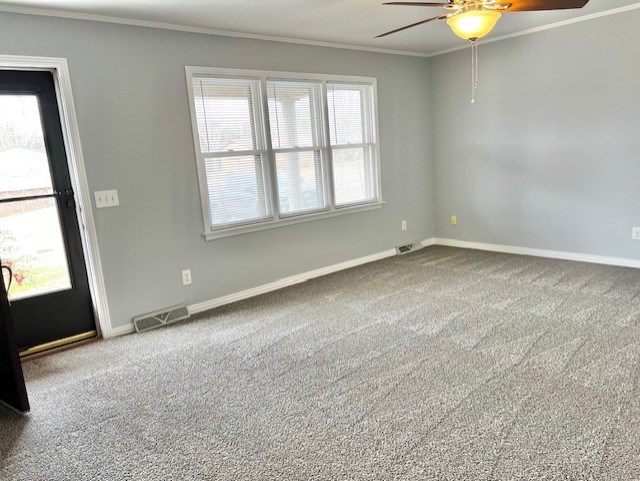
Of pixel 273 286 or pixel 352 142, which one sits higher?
pixel 352 142

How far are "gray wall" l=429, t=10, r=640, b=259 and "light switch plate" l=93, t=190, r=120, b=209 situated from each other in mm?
3877

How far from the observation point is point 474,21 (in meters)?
2.56

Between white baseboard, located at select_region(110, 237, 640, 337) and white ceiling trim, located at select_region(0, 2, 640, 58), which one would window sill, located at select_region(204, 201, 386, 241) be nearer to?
white baseboard, located at select_region(110, 237, 640, 337)

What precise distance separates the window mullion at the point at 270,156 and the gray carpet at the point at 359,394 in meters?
1.01

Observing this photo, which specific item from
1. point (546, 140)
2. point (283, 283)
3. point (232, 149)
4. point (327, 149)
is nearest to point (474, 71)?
point (546, 140)

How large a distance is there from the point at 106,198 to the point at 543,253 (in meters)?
4.37

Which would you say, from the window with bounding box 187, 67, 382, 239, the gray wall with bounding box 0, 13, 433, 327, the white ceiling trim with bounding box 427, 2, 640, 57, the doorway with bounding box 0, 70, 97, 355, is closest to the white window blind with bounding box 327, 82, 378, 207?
the window with bounding box 187, 67, 382, 239

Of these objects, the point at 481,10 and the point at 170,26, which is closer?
the point at 481,10

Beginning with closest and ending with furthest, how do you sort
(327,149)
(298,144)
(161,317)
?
(161,317) → (298,144) → (327,149)

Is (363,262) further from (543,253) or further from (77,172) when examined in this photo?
(77,172)

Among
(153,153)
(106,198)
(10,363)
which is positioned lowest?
(10,363)

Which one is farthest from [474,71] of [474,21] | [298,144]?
[474,21]

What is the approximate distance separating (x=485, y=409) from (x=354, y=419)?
0.64 m

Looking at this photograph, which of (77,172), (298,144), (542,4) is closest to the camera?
(542,4)
